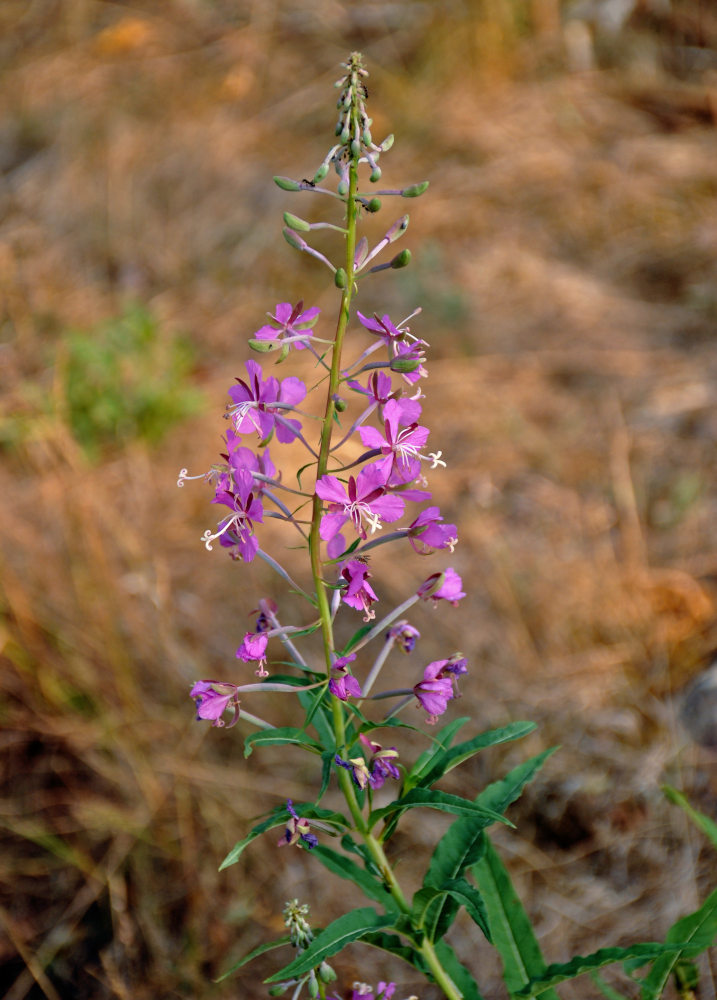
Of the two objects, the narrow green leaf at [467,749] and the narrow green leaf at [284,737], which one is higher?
the narrow green leaf at [467,749]

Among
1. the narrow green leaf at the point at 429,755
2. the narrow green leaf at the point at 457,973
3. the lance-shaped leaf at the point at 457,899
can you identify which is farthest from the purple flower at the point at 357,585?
the narrow green leaf at the point at 457,973

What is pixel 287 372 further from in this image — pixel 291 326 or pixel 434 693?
pixel 434 693

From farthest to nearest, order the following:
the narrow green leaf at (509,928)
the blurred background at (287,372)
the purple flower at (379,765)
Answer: the blurred background at (287,372)
the narrow green leaf at (509,928)
the purple flower at (379,765)

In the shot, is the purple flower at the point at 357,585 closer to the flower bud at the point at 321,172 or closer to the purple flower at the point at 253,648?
the purple flower at the point at 253,648

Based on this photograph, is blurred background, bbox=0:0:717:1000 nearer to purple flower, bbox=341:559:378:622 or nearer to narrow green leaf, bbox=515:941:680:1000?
narrow green leaf, bbox=515:941:680:1000

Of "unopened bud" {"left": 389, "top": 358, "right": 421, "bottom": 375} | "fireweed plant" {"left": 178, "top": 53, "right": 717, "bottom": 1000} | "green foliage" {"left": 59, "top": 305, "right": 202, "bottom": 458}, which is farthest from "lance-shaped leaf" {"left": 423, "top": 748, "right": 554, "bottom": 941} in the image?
"green foliage" {"left": 59, "top": 305, "right": 202, "bottom": 458}

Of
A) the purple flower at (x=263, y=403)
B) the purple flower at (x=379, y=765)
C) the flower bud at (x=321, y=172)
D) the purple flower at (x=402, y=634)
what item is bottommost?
the purple flower at (x=379, y=765)

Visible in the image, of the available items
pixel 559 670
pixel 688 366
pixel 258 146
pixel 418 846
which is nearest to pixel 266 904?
pixel 418 846
